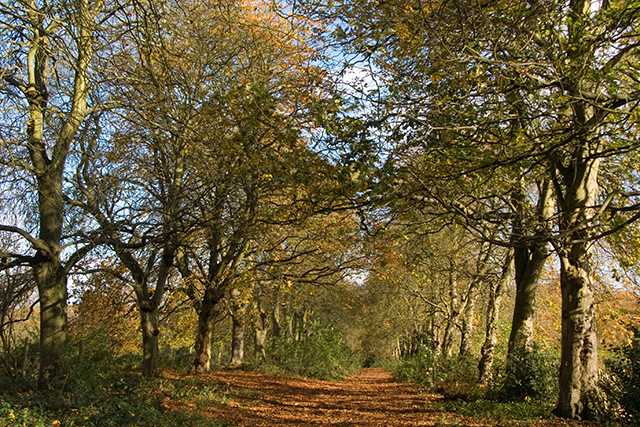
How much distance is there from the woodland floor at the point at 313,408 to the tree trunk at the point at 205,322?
1759 millimetres

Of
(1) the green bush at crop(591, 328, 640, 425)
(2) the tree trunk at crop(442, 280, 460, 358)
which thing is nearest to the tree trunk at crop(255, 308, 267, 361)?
(2) the tree trunk at crop(442, 280, 460, 358)

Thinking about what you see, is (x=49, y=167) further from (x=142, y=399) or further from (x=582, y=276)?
(x=582, y=276)

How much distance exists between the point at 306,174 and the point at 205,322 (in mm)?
9868

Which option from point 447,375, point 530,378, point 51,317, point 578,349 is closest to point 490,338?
point 530,378

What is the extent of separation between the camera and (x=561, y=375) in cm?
901

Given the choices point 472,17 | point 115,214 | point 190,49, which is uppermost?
point 190,49

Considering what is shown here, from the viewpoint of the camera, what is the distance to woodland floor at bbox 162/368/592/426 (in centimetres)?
1002

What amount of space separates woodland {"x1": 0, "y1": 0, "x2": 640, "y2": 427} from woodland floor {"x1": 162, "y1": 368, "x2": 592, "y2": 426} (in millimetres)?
137

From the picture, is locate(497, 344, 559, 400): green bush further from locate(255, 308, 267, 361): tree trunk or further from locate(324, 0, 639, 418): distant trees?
locate(255, 308, 267, 361): tree trunk

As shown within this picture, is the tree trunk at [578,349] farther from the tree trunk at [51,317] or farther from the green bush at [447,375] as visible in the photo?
the tree trunk at [51,317]

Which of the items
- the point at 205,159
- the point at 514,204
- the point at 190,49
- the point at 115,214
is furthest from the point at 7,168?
the point at 514,204

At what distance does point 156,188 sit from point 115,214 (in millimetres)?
2234

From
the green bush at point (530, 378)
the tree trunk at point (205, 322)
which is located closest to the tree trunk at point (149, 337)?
the tree trunk at point (205, 322)

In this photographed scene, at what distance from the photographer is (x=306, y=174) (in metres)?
8.03
